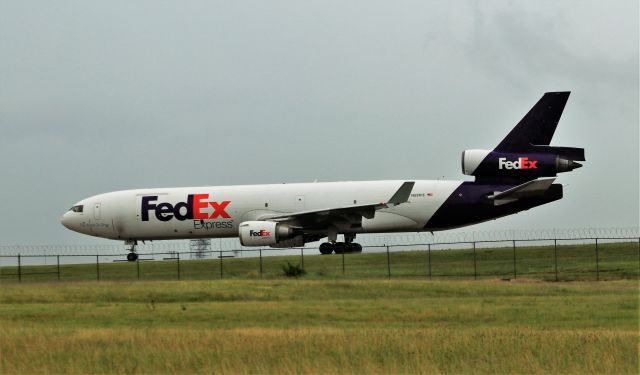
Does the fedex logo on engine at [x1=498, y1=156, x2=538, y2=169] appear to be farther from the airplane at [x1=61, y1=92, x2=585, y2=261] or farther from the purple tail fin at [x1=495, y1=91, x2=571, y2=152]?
the purple tail fin at [x1=495, y1=91, x2=571, y2=152]

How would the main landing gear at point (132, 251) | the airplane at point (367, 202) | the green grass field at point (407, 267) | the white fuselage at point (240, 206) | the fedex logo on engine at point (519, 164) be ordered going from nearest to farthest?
the green grass field at point (407, 267) < the airplane at point (367, 202) < the fedex logo on engine at point (519, 164) < the white fuselage at point (240, 206) < the main landing gear at point (132, 251)

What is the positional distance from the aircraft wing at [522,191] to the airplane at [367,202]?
0.04m

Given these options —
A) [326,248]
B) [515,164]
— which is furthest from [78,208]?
[515,164]

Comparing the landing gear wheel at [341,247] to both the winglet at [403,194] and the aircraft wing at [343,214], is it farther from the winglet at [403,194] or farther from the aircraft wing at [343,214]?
the winglet at [403,194]

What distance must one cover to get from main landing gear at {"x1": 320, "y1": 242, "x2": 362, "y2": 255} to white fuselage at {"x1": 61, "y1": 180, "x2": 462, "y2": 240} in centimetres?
120

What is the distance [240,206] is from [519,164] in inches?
503

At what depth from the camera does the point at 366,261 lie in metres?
44.5

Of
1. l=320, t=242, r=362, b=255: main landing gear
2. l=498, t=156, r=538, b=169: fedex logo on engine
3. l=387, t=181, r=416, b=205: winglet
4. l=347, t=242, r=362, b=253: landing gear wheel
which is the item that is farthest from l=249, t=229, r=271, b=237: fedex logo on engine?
l=498, t=156, r=538, b=169: fedex logo on engine

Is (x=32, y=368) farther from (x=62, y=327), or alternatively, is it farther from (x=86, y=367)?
(x=62, y=327)

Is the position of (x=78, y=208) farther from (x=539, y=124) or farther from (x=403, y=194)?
(x=539, y=124)

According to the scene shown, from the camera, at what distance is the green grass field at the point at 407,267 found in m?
39.8

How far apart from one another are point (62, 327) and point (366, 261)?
74.0 feet

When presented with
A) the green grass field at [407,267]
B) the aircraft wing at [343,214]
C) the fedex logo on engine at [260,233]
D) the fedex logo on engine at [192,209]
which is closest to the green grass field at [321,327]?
the green grass field at [407,267]

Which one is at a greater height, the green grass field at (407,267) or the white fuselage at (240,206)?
the white fuselage at (240,206)
